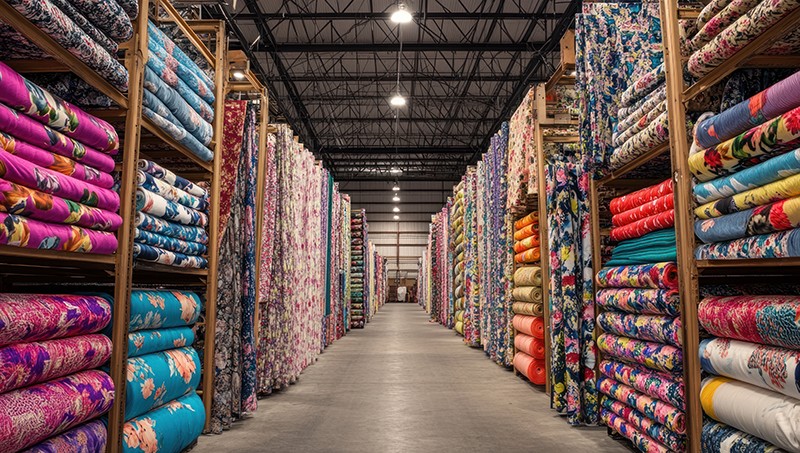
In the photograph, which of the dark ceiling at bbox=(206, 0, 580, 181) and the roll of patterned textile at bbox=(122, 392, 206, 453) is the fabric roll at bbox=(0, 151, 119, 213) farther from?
the dark ceiling at bbox=(206, 0, 580, 181)

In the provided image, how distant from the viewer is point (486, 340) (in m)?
10.0

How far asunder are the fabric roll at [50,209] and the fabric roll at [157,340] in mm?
741

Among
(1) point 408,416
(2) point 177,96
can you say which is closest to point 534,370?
(1) point 408,416

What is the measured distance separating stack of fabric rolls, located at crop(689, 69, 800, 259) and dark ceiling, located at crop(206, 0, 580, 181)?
8.43m

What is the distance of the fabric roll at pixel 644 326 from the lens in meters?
3.29

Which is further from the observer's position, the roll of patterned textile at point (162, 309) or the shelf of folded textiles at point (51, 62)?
the roll of patterned textile at point (162, 309)

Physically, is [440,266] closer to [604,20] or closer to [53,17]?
[604,20]

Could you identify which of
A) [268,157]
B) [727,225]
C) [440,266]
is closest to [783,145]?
[727,225]

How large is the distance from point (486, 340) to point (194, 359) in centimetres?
675

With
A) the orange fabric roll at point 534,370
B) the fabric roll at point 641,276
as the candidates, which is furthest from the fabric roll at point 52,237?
the orange fabric roll at point 534,370

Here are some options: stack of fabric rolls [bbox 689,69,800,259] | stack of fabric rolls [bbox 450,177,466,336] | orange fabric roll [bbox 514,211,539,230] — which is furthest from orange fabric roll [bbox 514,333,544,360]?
stack of fabric rolls [bbox 450,177,466,336]

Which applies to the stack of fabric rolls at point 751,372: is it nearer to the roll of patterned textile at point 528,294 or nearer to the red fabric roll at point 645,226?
the red fabric roll at point 645,226

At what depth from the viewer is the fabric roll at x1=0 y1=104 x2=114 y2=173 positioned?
2168 mm

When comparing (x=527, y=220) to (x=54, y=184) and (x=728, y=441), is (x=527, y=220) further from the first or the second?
(x=54, y=184)
